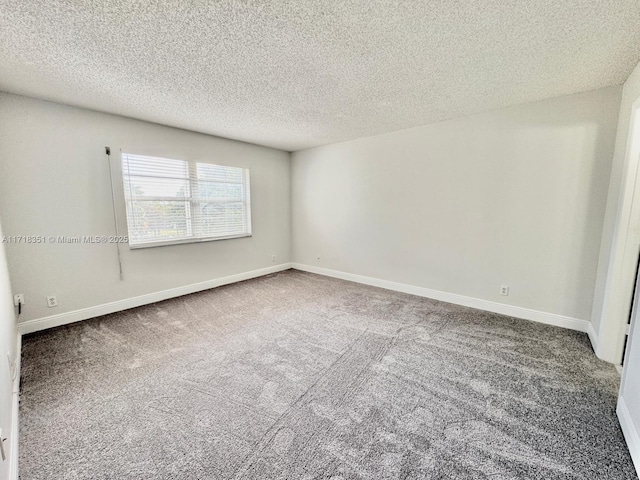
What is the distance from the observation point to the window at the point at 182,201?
3.31 meters

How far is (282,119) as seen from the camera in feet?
10.7

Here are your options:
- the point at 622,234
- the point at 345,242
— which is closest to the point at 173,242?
the point at 345,242

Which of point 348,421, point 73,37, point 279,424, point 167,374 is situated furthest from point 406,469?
point 73,37

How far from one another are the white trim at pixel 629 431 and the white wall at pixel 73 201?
4.38 m

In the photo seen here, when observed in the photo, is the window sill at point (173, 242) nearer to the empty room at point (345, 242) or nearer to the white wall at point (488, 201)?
the empty room at point (345, 242)

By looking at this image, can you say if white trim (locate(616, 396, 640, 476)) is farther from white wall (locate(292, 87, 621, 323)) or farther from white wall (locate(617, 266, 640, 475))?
white wall (locate(292, 87, 621, 323))

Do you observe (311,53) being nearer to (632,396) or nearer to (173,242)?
(632,396)

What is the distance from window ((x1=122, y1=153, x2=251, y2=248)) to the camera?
331 cm

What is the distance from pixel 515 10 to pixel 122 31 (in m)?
2.32

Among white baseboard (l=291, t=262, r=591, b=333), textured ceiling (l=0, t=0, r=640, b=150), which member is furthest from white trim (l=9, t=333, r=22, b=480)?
white baseboard (l=291, t=262, r=591, b=333)

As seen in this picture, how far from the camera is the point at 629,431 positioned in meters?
1.41

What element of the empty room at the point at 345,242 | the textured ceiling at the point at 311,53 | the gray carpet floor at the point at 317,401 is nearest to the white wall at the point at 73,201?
the empty room at the point at 345,242

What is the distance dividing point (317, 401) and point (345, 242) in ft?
9.93

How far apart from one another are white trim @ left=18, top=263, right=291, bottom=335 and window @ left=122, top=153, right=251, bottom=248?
69cm
